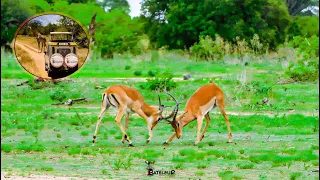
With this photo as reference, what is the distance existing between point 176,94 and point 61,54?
31.6ft

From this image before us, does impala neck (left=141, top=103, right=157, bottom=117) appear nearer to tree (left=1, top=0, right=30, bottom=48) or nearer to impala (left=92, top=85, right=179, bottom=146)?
impala (left=92, top=85, right=179, bottom=146)

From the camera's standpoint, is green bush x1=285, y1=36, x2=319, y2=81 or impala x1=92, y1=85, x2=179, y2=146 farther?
green bush x1=285, y1=36, x2=319, y2=81

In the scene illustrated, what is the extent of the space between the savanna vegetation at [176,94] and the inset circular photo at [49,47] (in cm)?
137

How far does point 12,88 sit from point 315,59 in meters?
9.73

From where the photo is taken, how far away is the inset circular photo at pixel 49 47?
16.0 metres

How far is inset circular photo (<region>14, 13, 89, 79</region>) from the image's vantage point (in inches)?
632

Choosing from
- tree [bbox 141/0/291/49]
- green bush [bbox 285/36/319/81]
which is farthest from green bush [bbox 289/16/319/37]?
green bush [bbox 285/36/319/81]

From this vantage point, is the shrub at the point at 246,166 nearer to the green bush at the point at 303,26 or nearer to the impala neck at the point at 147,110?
the impala neck at the point at 147,110

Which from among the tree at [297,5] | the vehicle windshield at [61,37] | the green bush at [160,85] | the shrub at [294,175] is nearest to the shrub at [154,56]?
the tree at [297,5]

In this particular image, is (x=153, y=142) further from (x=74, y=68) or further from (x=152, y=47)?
(x=152, y=47)

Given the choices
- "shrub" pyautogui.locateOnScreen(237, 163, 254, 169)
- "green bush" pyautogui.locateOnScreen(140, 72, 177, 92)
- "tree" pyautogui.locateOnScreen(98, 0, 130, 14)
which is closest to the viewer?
"shrub" pyautogui.locateOnScreen(237, 163, 254, 169)

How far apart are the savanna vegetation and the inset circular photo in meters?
1.37

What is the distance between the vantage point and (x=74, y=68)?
17.1 metres

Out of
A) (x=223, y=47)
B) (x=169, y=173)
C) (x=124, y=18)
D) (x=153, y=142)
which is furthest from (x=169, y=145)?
(x=124, y=18)
